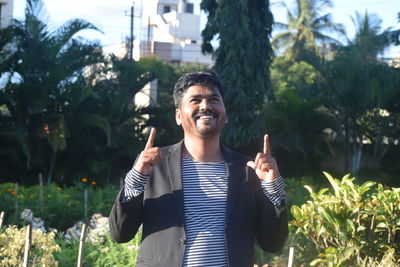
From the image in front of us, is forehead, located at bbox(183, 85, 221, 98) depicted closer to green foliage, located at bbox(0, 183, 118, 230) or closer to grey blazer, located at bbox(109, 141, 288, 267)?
grey blazer, located at bbox(109, 141, 288, 267)

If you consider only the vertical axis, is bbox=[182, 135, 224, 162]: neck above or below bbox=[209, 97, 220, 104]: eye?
below

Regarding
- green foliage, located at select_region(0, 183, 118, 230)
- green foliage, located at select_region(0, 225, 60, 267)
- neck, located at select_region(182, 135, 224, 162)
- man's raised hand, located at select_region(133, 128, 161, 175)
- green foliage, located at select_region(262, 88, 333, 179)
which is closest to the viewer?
man's raised hand, located at select_region(133, 128, 161, 175)

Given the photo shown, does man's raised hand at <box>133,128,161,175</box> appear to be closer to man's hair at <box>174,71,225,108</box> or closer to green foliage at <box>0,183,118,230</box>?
man's hair at <box>174,71,225,108</box>

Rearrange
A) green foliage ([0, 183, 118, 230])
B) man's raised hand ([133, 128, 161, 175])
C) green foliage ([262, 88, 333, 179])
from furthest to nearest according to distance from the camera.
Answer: green foliage ([262, 88, 333, 179]) → green foliage ([0, 183, 118, 230]) → man's raised hand ([133, 128, 161, 175])

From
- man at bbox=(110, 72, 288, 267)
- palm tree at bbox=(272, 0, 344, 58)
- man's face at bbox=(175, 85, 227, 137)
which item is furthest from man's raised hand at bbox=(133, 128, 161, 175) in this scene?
palm tree at bbox=(272, 0, 344, 58)

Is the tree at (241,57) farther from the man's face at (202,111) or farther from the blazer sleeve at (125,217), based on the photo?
the blazer sleeve at (125,217)

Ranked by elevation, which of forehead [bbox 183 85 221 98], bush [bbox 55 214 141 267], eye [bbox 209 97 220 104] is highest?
forehead [bbox 183 85 221 98]

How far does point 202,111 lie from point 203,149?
0.61ft

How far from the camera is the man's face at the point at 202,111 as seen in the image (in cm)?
272

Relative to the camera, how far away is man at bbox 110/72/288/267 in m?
2.63

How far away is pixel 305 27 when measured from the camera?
32.6 meters

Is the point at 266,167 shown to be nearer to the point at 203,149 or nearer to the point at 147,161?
the point at 203,149

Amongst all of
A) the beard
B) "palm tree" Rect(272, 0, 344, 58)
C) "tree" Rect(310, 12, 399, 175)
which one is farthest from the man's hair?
"palm tree" Rect(272, 0, 344, 58)

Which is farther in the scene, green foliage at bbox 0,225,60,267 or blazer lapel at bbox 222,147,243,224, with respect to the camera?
green foliage at bbox 0,225,60,267
